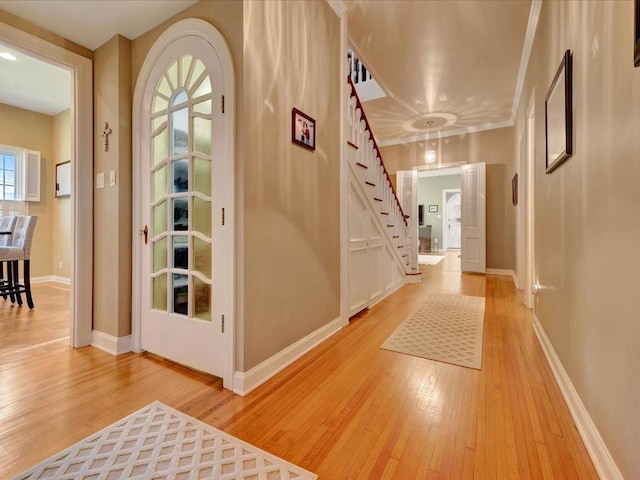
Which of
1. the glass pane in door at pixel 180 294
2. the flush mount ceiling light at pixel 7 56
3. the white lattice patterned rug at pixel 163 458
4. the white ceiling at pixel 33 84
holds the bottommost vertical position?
the white lattice patterned rug at pixel 163 458

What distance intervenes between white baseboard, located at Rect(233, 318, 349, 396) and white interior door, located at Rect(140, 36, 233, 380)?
152 mm

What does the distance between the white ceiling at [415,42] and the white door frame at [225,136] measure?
0.19 meters

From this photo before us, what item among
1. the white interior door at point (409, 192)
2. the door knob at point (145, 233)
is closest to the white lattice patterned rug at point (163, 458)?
the door knob at point (145, 233)

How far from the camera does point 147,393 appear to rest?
1.64 m

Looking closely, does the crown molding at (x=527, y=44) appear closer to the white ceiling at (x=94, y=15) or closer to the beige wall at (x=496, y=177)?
the beige wall at (x=496, y=177)

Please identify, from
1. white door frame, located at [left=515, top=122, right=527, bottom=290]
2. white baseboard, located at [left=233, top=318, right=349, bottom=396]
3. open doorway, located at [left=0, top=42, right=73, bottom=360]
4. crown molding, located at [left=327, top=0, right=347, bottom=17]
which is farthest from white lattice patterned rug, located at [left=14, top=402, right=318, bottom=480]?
white door frame, located at [left=515, top=122, right=527, bottom=290]

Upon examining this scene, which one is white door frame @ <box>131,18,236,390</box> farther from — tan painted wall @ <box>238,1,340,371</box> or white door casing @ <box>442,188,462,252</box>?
white door casing @ <box>442,188,462,252</box>

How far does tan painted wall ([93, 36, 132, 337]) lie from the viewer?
86.4 inches

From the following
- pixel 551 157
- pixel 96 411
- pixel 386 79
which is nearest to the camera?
pixel 96 411

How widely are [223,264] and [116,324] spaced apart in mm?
1177

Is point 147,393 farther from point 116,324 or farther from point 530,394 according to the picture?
point 530,394

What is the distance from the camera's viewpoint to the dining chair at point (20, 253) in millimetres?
3224

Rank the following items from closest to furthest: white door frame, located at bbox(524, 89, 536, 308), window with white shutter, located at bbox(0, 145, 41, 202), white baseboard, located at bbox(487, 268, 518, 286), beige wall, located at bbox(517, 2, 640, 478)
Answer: beige wall, located at bbox(517, 2, 640, 478), white door frame, located at bbox(524, 89, 536, 308), window with white shutter, located at bbox(0, 145, 41, 202), white baseboard, located at bbox(487, 268, 518, 286)

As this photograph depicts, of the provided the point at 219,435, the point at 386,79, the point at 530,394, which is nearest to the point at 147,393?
the point at 219,435
